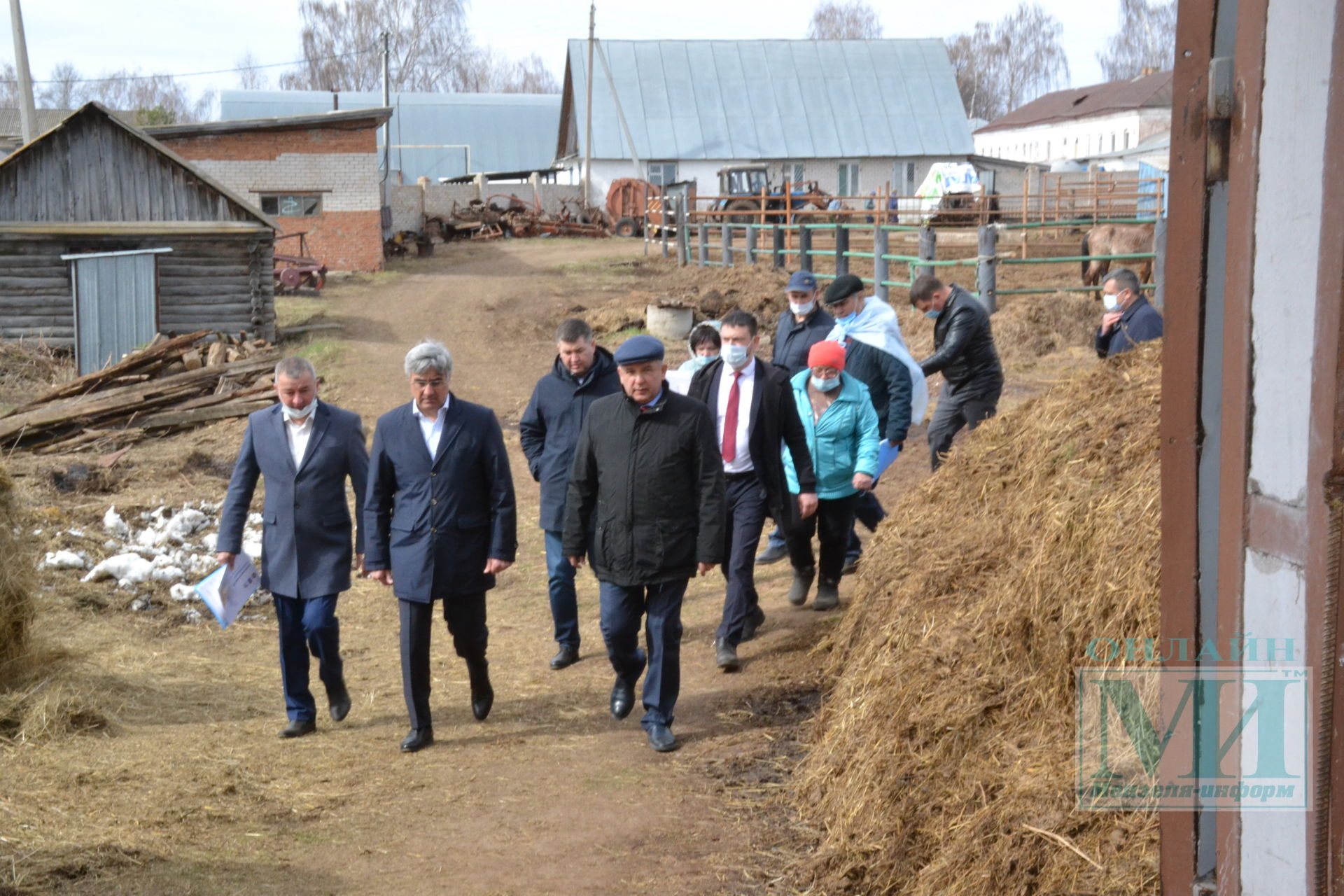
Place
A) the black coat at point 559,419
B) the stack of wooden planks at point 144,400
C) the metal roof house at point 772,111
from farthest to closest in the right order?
the metal roof house at point 772,111 < the stack of wooden planks at point 144,400 < the black coat at point 559,419

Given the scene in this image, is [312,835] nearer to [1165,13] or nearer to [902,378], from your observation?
[902,378]

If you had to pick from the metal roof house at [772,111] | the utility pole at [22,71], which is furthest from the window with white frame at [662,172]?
the utility pole at [22,71]

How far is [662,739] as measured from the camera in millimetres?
5406

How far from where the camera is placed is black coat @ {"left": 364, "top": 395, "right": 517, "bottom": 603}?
5449 mm

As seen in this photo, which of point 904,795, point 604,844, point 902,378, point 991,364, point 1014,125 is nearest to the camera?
point 904,795

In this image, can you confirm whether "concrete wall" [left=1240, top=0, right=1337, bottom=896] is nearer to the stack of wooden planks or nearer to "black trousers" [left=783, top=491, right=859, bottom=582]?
"black trousers" [left=783, top=491, right=859, bottom=582]

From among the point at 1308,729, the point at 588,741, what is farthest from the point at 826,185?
the point at 1308,729

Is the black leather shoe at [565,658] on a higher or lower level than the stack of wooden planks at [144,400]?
lower

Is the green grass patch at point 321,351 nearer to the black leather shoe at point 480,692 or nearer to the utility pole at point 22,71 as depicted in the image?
the utility pole at point 22,71

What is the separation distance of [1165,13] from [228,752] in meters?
83.6

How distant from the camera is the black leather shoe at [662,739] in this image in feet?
17.7

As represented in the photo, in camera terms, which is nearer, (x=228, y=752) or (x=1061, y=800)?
(x=1061, y=800)

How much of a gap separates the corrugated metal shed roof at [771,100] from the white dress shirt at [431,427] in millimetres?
38939

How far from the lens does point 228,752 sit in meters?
5.48
